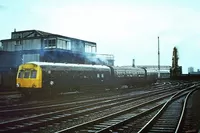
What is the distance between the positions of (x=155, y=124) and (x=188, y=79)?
5198 cm

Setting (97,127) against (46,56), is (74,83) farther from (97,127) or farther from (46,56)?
(46,56)

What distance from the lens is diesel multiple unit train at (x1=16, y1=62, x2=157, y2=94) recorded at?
18.9m

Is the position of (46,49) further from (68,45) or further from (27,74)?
(27,74)

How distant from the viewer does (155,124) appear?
9766 mm

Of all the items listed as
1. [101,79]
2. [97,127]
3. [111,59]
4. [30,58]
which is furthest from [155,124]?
[111,59]

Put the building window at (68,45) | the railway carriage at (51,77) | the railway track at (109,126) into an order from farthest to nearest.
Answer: the building window at (68,45) → the railway carriage at (51,77) → the railway track at (109,126)

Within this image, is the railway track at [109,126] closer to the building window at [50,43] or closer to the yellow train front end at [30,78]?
the yellow train front end at [30,78]

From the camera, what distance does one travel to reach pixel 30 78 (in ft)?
62.9

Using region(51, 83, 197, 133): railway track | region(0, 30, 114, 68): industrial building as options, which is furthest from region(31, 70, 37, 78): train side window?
region(0, 30, 114, 68): industrial building

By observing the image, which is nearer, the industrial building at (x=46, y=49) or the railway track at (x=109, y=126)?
the railway track at (x=109, y=126)

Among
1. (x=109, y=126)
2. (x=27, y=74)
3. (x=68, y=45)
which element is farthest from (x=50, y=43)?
(x=109, y=126)

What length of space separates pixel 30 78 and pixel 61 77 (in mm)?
2452

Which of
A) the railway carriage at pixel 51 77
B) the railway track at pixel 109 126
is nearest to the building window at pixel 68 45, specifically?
the railway carriage at pixel 51 77

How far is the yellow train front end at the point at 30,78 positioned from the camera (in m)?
18.7
